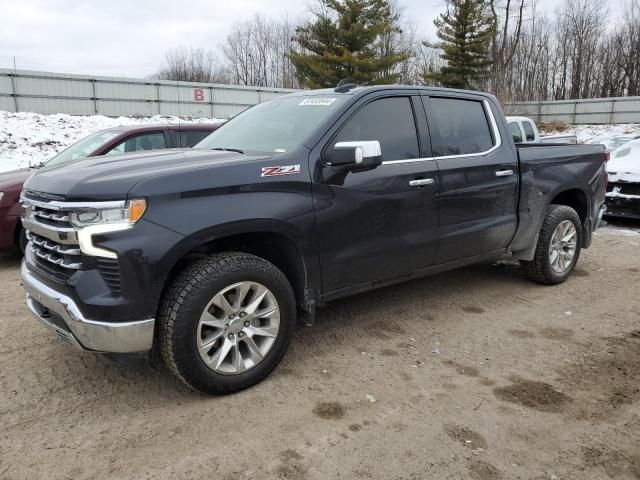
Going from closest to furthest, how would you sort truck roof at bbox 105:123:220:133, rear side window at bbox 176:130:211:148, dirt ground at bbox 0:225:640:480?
dirt ground at bbox 0:225:640:480
truck roof at bbox 105:123:220:133
rear side window at bbox 176:130:211:148

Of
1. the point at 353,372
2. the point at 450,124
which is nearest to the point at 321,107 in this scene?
the point at 450,124

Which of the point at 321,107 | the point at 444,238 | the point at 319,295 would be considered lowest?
the point at 319,295

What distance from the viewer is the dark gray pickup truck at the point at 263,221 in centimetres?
274

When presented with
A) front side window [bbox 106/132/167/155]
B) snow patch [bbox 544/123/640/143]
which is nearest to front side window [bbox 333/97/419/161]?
front side window [bbox 106/132/167/155]

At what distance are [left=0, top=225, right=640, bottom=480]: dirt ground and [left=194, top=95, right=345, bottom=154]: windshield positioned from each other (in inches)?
60.5

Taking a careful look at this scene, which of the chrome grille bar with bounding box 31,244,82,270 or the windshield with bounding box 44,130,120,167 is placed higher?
the windshield with bounding box 44,130,120,167

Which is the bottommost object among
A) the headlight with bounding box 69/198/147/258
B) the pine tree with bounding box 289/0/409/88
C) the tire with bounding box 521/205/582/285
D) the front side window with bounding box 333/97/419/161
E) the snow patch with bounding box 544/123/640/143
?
the tire with bounding box 521/205/582/285

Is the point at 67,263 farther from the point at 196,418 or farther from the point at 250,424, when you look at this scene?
the point at 250,424

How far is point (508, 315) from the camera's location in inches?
178

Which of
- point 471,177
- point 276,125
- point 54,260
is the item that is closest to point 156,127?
point 276,125

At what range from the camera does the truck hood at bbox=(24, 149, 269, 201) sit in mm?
2729

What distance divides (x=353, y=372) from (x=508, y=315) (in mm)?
1816

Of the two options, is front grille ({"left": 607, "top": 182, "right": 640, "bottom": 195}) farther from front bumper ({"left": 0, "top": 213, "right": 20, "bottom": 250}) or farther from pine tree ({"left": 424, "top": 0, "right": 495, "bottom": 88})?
pine tree ({"left": 424, "top": 0, "right": 495, "bottom": 88})

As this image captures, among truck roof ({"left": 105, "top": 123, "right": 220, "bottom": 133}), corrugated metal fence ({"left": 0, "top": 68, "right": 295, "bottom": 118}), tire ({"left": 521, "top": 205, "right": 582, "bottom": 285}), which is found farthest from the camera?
corrugated metal fence ({"left": 0, "top": 68, "right": 295, "bottom": 118})
